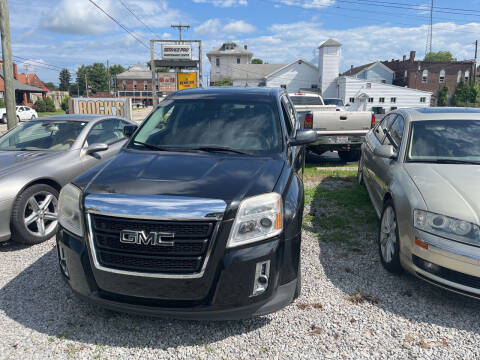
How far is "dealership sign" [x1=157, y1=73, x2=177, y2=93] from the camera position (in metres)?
36.0

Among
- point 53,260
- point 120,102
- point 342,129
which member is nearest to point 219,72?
point 120,102

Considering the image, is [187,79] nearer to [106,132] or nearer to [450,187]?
[106,132]

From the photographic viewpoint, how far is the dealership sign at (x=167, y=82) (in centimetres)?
3597

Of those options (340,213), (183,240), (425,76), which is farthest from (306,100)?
(425,76)

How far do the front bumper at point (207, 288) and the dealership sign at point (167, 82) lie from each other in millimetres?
34385

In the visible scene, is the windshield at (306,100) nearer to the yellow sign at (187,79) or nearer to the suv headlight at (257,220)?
the suv headlight at (257,220)

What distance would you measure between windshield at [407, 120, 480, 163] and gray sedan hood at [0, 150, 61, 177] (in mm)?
4698

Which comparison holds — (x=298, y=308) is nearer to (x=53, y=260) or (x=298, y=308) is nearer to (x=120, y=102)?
(x=53, y=260)

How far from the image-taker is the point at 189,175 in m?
2.93

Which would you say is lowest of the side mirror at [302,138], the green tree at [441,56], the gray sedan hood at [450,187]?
the gray sedan hood at [450,187]

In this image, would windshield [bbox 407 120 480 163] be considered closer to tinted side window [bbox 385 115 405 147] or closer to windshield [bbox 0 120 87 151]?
tinted side window [bbox 385 115 405 147]

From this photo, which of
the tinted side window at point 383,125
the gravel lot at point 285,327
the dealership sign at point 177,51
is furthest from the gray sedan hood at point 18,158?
the dealership sign at point 177,51

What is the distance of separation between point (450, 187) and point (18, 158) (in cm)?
513

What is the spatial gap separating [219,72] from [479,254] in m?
79.8
